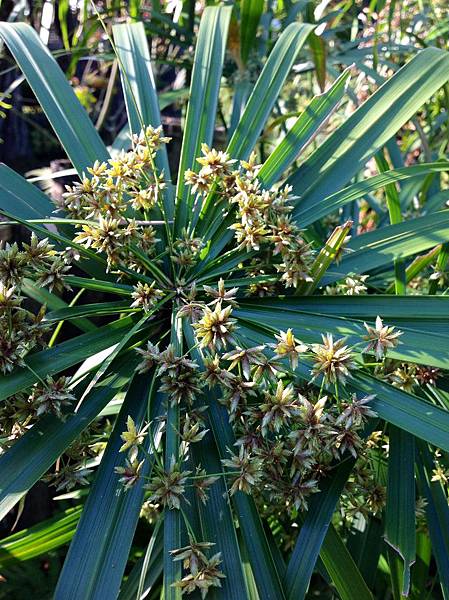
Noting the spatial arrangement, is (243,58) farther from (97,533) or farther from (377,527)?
(97,533)

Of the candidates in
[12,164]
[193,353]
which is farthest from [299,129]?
[12,164]

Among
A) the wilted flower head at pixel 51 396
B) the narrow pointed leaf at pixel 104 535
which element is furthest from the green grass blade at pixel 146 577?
the wilted flower head at pixel 51 396

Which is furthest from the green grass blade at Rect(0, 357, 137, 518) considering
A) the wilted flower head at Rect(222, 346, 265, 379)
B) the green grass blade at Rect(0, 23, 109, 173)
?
the green grass blade at Rect(0, 23, 109, 173)

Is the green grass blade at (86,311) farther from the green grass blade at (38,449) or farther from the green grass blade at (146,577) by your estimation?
the green grass blade at (146,577)

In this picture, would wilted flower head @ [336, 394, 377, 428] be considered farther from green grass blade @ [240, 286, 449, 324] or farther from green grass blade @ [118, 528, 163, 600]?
green grass blade @ [118, 528, 163, 600]

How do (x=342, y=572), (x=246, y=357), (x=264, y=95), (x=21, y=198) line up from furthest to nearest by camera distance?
1. (x=264, y=95)
2. (x=21, y=198)
3. (x=342, y=572)
4. (x=246, y=357)

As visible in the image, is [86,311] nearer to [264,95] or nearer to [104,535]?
[104,535]

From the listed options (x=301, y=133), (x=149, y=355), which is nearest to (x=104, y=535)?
(x=149, y=355)

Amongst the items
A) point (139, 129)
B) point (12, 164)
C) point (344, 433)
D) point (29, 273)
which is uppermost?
point (12, 164)
